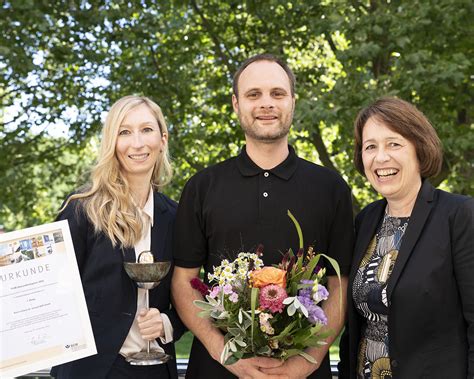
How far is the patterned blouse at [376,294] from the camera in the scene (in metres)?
3.31

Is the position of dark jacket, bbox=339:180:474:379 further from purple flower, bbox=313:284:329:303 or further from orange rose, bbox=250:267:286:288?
orange rose, bbox=250:267:286:288

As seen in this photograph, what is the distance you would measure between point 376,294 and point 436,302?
11.7 inches

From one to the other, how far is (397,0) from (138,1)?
3259 millimetres

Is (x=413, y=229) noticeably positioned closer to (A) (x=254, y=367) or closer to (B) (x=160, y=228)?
(A) (x=254, y=367)

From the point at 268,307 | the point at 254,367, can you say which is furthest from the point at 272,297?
the point at 254,367

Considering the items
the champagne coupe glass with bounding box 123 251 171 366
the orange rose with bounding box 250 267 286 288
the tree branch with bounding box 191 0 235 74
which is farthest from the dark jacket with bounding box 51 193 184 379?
the tree branch with bounding box 191 0 235 74

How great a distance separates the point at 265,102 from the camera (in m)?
3.70

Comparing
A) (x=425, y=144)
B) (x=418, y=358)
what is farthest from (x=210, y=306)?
(x=425, y=144)

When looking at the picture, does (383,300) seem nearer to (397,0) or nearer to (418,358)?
(418,358)

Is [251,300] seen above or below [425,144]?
below

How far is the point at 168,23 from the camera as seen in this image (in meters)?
8.88

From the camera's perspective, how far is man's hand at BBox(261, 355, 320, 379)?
131 inches

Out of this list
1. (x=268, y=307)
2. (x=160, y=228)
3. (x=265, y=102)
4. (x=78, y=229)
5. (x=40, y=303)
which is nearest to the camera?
(x=268, y=307)

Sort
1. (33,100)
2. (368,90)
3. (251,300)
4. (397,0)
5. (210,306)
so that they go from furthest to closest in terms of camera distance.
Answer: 1. (33,100)
2. (397,0)
3. (368,90)
4. (210,306)
5. (251,300)
